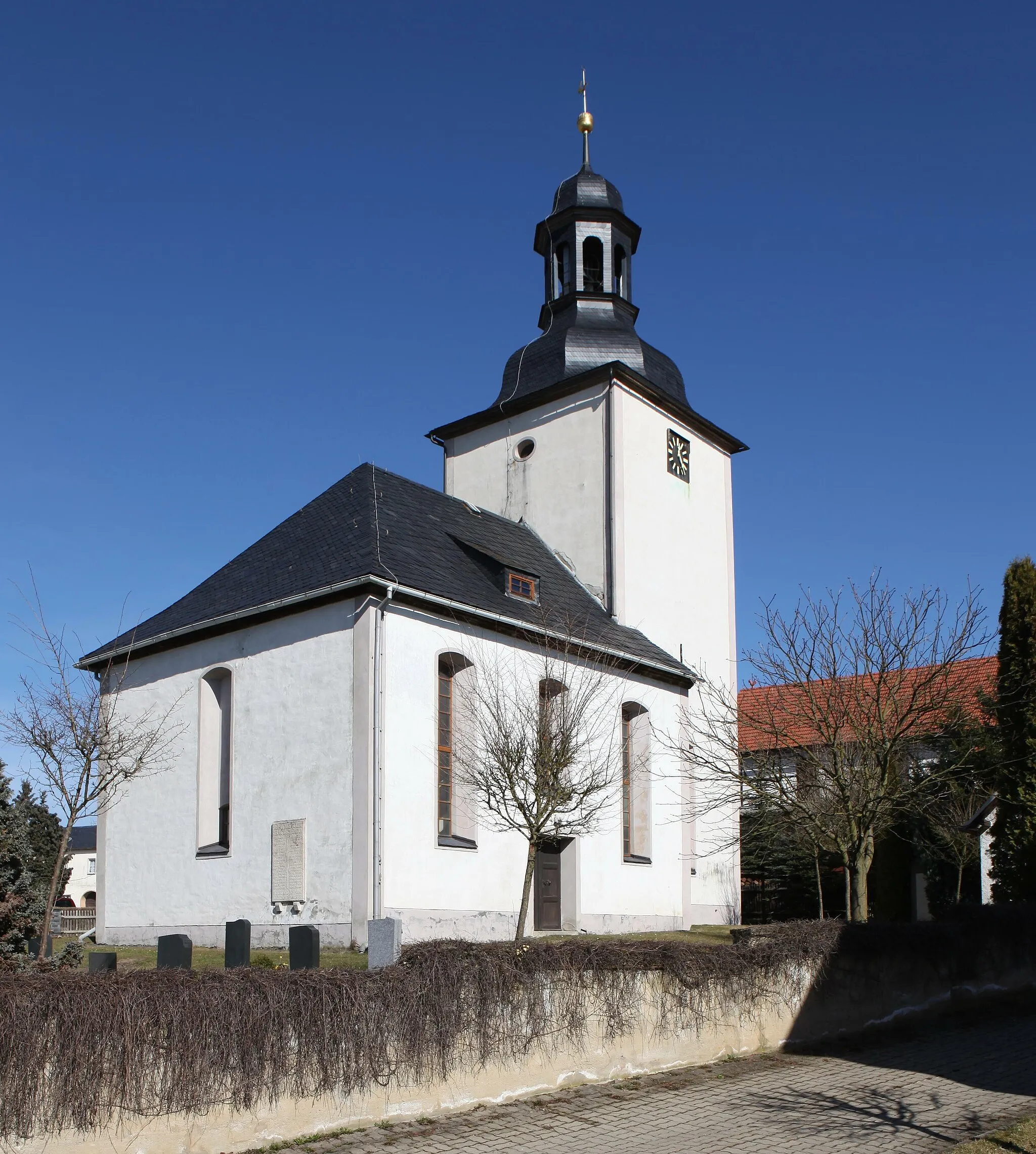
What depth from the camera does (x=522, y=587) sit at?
837 inches

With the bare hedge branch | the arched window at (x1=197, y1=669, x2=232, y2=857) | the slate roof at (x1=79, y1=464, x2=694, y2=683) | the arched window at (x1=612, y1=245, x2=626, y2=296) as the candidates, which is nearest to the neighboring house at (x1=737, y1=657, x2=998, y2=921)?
the slate roof at (x1=79, y1=464, x2=694, y2=683)

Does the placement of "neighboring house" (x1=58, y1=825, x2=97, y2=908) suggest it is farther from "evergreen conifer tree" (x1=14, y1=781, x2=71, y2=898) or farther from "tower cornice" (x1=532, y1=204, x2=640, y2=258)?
"tower cornice" (x1=532, y1=204, x2=640, y2=258)

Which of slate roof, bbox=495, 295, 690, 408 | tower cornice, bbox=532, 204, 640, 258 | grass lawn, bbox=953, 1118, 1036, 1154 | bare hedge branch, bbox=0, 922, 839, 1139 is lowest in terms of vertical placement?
grass lawn, bbox=953, 1118, 1036, 1154

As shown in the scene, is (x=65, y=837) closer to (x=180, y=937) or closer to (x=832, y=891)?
(x=180, y=937)

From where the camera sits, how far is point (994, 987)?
1602cm

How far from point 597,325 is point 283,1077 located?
2120 centimetres

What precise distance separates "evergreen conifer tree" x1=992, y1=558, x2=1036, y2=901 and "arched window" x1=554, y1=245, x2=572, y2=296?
11.9 metres

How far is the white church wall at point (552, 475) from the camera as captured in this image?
25062 mm

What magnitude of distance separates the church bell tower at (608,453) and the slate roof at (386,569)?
1.50m

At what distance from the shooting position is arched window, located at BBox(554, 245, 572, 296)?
91.2 ft

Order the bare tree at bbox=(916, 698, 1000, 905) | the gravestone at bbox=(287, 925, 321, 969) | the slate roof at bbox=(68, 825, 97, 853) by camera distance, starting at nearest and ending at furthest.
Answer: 1. the gravestone at bbox=(287, 925, 321, 969)
2. the bare tree at bbox=(916, 698, 1000, 905)
3. the slate roof at bbox=(68, 825, 97, 853)

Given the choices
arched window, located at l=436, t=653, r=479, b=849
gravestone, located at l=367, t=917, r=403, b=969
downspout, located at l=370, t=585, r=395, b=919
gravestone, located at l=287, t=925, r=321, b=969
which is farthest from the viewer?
arched window, located at l=436, t=653, r=479, b=849

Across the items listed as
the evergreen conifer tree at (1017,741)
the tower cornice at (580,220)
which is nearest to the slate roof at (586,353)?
the tower cornice at (580,220)

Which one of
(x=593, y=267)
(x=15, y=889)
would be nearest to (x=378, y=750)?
(x=15, y=889)
